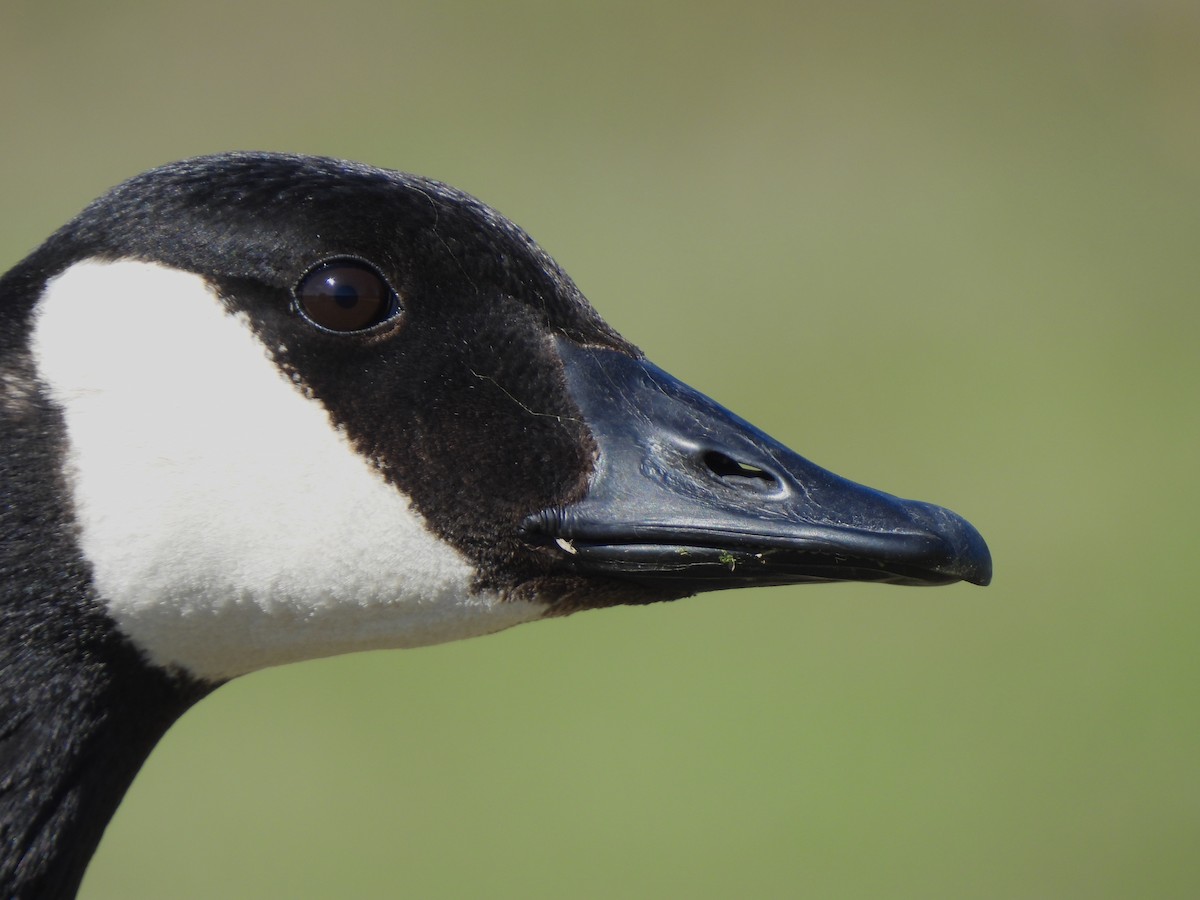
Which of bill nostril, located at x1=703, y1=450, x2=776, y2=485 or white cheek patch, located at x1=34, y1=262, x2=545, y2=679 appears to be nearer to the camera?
white cheek patch, located at x1=34, y1=262, x2=545, y2=679

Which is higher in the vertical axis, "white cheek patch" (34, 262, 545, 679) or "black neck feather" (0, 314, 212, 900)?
"white cheek patch" (34, 262, 545, 679)

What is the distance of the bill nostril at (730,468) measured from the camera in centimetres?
107

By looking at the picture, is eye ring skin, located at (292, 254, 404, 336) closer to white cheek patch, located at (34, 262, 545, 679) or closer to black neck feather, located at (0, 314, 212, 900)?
white cheek patch, located at (34, 262, 545, 679)

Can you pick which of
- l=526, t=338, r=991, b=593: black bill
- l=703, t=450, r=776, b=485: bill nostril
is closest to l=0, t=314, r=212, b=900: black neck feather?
l=526, t=338, r=991, b=593: black bill

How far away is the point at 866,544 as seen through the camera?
1029mm

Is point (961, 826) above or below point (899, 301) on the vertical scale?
below

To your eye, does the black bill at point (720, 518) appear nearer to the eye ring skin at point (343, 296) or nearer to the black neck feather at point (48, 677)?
the eye ring skin at point (343, 296)

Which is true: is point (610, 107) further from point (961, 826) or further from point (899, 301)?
point (961, 826)

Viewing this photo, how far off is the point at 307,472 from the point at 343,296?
128mm

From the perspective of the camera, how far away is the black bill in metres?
1.04

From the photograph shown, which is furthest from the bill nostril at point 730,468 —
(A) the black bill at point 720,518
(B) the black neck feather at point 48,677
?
(B) the black neck feather at point 48,677

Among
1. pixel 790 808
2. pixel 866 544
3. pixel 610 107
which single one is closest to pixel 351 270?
pixel 866 544

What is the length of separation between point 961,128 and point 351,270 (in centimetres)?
752

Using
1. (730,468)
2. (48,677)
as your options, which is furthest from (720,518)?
(48,677)
